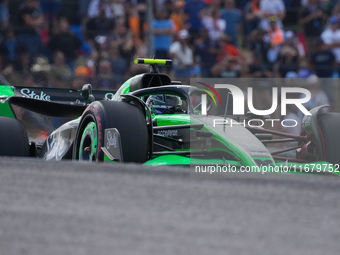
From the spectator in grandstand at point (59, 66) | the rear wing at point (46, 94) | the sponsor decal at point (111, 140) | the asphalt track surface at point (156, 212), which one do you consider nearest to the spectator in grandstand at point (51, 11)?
the spectator in grandstand at point (59, 66)

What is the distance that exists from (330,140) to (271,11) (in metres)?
6.62

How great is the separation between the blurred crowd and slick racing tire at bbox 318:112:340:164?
12.5ft

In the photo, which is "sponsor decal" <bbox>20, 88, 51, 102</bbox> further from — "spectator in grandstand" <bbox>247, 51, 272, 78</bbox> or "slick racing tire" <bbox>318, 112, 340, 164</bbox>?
"spectator in grandstand" <bbox>247, 51, 272, 78</bbox>

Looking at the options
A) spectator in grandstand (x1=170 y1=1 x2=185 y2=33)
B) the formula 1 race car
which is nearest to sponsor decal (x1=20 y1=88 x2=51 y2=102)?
the formula 1 race car

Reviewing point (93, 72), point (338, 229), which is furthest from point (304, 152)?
point (93, 72)

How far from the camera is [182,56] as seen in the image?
1041 cm

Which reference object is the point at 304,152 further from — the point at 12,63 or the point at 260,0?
the point at 260,0

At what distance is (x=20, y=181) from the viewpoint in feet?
11.4

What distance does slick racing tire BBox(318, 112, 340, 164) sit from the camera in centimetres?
547

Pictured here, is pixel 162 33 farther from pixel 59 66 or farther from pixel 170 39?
pixel 59 66

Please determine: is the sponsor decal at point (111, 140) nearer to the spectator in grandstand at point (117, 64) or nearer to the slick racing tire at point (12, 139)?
the slick racing tire at point (12, 139)

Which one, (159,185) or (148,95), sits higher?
(148,95)

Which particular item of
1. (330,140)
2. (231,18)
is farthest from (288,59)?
(330,140)

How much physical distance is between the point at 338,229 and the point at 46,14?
26.3 feet
